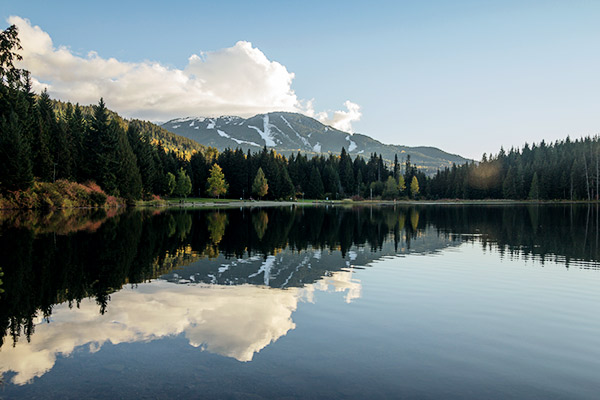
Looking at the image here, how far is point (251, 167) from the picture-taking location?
15475 centimetres

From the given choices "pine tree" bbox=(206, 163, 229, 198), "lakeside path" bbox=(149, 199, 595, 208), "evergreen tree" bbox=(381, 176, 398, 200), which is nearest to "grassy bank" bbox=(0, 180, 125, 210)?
"lakeside path" bbox=(149, 199, 595, 208)

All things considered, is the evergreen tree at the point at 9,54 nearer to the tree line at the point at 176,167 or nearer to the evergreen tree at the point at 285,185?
the tree line at the point at 176,167

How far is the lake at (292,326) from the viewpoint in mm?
7711

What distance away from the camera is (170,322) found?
454 inches

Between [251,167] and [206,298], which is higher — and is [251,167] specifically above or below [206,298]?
above

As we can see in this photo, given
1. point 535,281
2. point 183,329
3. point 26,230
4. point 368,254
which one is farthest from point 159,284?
point 26,230

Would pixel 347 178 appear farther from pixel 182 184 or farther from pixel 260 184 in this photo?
pixel 182 184

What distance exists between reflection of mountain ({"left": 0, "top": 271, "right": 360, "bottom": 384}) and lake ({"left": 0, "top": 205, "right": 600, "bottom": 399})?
56 mm

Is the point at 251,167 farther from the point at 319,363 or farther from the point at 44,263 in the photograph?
the point at 319,363

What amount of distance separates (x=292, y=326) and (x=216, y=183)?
132 m

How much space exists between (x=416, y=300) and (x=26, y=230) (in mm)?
32423

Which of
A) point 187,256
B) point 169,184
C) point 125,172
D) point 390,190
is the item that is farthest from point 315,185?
point 187,256

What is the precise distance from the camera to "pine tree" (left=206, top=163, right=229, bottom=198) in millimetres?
140375

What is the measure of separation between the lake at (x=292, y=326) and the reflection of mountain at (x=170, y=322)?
0.18ft
